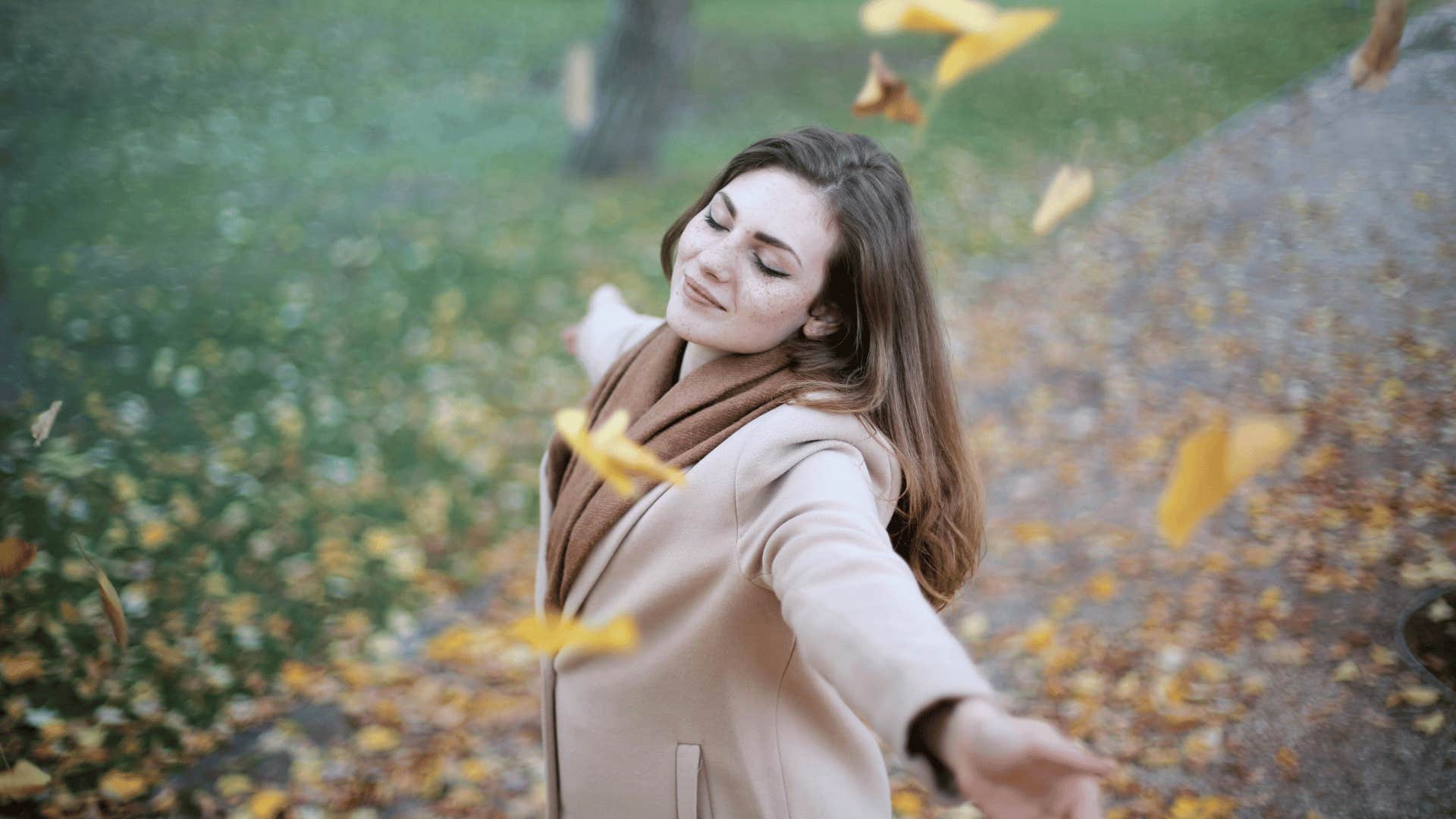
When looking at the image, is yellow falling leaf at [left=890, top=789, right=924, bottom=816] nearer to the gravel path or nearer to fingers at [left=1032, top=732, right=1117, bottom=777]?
the gravel path

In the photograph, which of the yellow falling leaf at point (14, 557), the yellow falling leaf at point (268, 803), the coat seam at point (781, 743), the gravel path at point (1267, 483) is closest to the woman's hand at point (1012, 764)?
the coat seam at point (781, 743)

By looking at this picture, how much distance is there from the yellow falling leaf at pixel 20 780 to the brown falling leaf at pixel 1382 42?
3718mm

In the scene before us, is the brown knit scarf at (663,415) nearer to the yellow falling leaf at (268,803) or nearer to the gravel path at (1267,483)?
the yellow falling leaf at (268,803)

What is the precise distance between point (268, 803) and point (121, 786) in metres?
0.42

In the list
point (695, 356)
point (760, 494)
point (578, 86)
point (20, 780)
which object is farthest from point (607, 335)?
point (578, 86)

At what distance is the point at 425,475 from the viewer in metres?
4.88

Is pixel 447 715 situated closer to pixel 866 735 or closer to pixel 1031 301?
pixel 866 735

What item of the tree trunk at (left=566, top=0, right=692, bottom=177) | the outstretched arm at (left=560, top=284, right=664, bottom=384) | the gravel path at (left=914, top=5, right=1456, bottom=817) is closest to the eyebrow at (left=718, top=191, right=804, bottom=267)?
the outstretched arm at (left=560, top=284, right=664, bottom=384)

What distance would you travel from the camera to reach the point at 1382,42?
2361 mm

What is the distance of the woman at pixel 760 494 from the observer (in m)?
1.62

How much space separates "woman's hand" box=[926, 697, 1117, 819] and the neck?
2.84 feet

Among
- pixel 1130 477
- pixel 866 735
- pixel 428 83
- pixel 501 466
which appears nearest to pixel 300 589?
pixel 501 466

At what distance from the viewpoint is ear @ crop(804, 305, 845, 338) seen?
1.76 metres

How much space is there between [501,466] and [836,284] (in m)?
3.65
